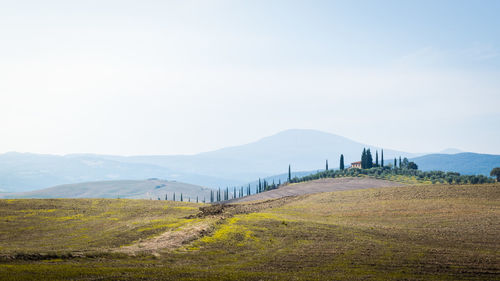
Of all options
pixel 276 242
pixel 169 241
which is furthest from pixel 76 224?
pixel 276 242

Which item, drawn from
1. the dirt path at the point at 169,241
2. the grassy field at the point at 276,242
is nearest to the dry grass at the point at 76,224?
the grassy field at the point at 276,242

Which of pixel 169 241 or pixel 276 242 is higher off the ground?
pixel 169 241

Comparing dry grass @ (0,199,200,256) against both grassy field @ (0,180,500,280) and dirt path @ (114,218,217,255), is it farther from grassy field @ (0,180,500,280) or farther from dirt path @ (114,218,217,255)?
dirt path @ (114,218,217,255)

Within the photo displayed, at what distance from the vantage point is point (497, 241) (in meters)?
48.8

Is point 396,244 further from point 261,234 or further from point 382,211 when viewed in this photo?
point 382,211

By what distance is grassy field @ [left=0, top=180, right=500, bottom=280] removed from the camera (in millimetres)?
33719

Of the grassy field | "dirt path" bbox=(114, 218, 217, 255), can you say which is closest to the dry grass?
the grassy field

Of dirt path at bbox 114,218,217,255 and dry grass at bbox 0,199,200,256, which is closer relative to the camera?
dirt path at bbox 114,218,217,255

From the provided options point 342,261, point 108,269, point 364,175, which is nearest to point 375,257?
point 342,261

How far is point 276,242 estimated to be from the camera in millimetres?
51469

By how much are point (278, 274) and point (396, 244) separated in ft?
75.0

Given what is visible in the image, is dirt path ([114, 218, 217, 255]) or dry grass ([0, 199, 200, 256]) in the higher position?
dirt path ([114, 218, 217, 255])

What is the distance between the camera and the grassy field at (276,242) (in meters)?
33.7

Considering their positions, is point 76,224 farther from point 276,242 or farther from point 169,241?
point 276,242
